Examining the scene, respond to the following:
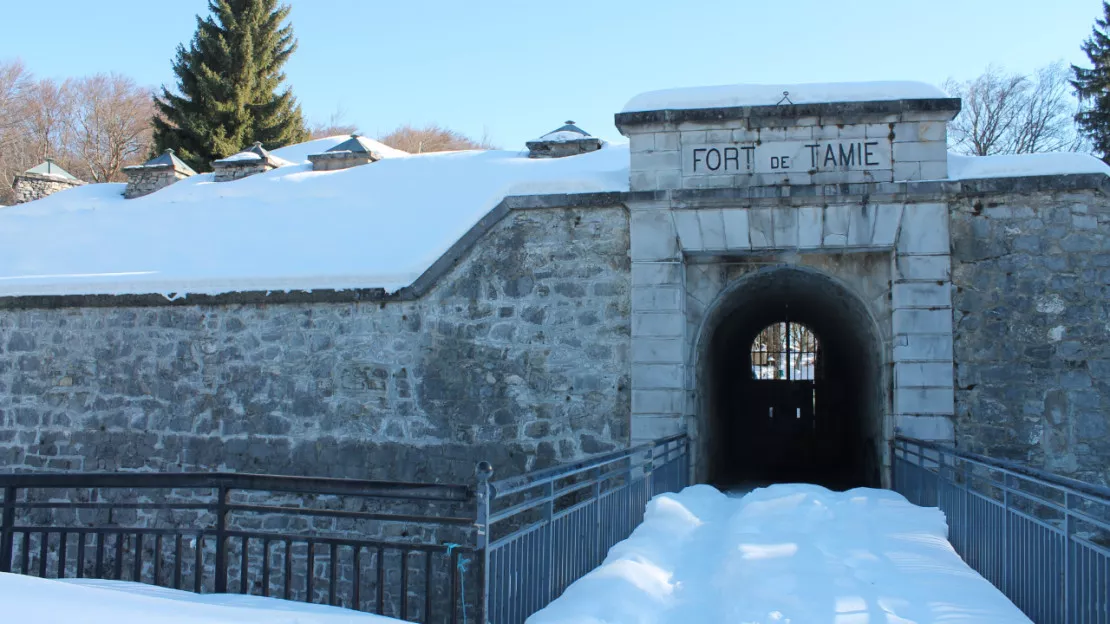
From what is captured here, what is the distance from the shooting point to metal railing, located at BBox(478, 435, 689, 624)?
4457 millimetres

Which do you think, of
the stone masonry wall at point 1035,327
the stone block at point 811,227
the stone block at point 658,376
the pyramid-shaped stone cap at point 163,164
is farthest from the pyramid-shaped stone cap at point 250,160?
the stone masonry wall at point 1035,327

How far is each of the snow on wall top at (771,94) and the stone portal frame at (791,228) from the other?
12 centimetres

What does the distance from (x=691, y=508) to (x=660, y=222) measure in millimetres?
3399

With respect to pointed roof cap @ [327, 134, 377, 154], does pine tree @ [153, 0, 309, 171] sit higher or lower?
higher

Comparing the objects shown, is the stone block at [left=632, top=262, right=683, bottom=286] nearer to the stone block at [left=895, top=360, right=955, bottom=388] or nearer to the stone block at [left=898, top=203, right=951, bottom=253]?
the stone block at [left=898, top=203, right=951, bottom=253]

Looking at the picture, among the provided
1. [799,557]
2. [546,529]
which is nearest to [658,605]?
[546,529]

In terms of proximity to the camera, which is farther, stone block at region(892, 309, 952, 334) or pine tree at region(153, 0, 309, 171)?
pine tree at region(153, 0, 309, 171)

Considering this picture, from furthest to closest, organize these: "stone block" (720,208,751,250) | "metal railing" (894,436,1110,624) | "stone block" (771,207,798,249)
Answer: "stone block" (720,208,751,250) < "stone block" (771,207,798,249) < "metal railing" (894,436,1110,624)

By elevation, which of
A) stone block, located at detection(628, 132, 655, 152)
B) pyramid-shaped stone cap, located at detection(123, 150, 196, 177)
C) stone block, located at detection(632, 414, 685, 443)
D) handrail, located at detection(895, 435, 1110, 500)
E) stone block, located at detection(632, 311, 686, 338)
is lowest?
stone block, located at detection(632, 414, 685, 443)

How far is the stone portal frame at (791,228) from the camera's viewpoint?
9.53 metres

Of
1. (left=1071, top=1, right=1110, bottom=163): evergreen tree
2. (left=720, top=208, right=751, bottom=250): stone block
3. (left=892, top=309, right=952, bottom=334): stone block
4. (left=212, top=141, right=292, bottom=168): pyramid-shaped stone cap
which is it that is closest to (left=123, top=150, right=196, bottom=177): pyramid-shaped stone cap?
(left=212, top=141, right=292, bottom=168): pyramid-shaped stone cap

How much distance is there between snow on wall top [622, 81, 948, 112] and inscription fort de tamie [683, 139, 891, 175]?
47cm

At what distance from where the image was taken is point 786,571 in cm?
588

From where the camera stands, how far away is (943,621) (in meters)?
5.00
